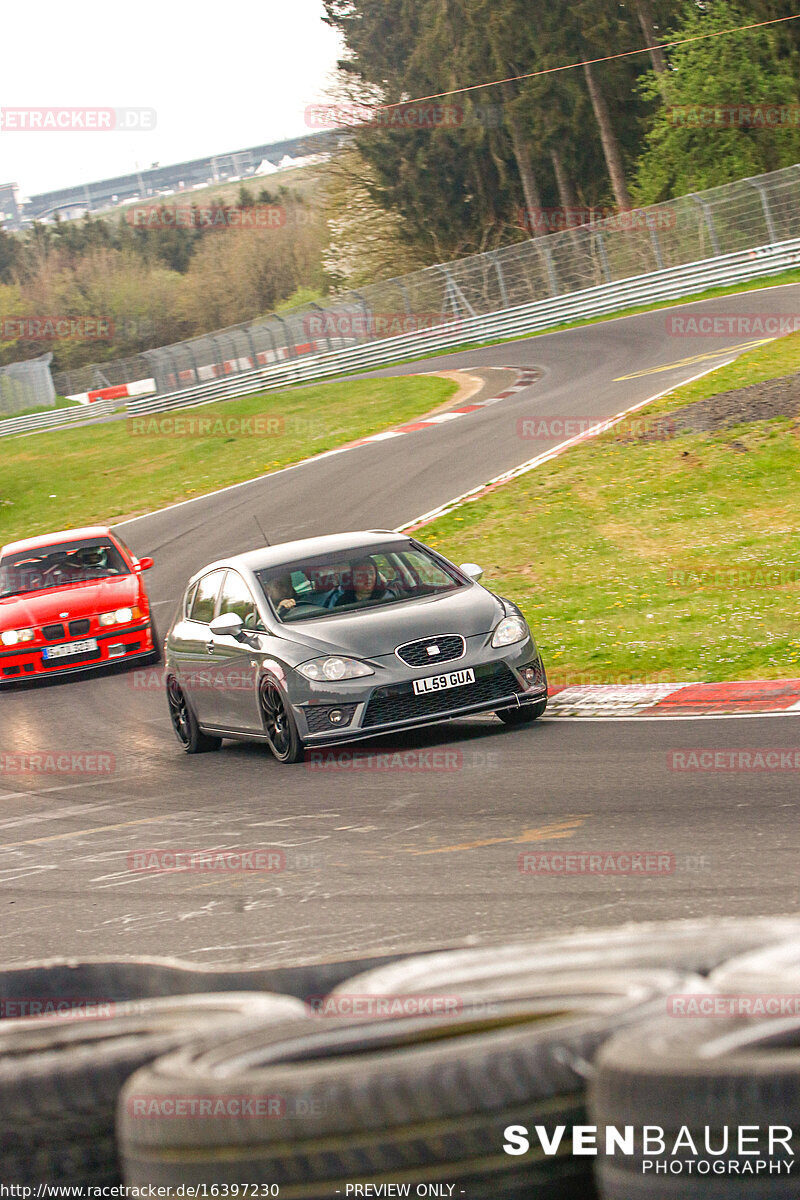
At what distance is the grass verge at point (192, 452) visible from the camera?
32.5m

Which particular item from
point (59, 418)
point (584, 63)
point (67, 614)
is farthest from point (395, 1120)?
point (59, 418)

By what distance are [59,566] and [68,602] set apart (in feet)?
3.02

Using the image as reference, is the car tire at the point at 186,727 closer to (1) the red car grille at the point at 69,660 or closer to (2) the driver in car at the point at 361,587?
(2) the driver in car at the point at 361,587

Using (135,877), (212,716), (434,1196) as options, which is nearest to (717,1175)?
(434,1196)

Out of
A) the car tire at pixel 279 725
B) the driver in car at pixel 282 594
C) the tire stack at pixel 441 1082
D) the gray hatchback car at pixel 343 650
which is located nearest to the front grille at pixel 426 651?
the gray hatchback car at pixel 343 650

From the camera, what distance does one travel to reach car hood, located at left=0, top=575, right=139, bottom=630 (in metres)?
16.9

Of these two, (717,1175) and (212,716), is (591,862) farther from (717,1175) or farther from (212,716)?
(212,716)

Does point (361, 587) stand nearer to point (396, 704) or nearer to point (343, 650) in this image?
point (343, 650)

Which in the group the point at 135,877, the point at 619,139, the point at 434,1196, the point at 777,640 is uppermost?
the point at 619,139

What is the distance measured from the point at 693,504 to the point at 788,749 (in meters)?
11.1

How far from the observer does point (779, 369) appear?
82.1ft

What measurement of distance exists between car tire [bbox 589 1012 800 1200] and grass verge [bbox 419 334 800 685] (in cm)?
883

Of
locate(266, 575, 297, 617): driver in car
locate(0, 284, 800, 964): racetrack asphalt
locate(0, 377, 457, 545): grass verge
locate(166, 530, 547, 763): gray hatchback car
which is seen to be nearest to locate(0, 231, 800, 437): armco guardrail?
locate(0, 377, 457, 545): grass verge

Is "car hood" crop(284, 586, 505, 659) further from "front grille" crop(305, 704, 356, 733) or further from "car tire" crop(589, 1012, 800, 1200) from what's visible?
"car tire" crop(589, 1012, 800, 1200)
